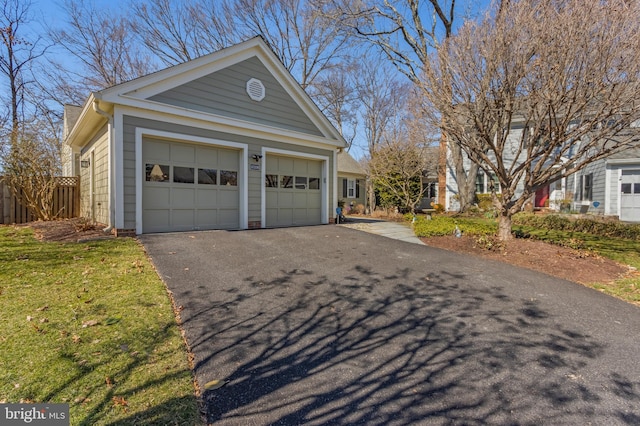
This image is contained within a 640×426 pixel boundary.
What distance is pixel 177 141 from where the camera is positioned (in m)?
8.12

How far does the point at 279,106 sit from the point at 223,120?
2239 millimetres

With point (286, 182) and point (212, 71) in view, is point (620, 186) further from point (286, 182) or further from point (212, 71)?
point (212, 71)

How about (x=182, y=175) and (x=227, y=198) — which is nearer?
(x=182, y=175)

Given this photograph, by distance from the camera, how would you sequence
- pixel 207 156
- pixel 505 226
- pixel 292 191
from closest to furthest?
pixel 505 226
pixel 207 156
pixel 292 191

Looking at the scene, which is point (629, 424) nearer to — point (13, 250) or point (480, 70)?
point (480, 70)

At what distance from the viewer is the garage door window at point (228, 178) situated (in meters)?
9.02

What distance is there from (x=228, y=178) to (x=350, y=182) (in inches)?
586

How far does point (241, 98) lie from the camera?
9328 mm

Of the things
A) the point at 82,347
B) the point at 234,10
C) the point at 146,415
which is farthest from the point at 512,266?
the point at 234,10

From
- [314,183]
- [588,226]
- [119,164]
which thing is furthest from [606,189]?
[119,164]

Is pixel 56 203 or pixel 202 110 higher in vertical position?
pixel 202 110

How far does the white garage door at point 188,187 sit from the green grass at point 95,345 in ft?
10.0

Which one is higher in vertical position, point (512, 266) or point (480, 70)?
point (480, 70)

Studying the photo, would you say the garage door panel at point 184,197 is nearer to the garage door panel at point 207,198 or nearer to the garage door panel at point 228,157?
the garage door panel at point 207,198
